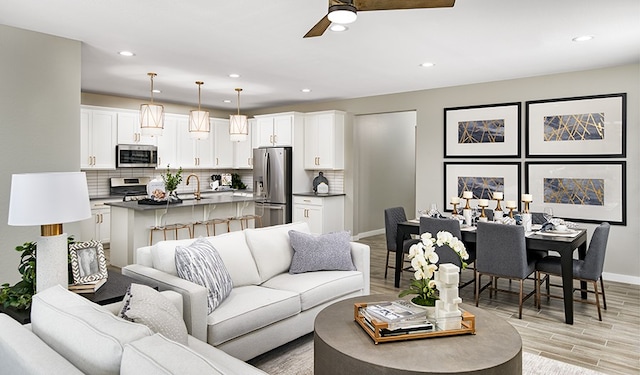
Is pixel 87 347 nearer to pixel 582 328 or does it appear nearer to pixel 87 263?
pixel 87 263

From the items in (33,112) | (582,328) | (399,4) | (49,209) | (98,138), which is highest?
(399,4)

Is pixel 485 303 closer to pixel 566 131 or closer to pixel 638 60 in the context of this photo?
pixel 566 131

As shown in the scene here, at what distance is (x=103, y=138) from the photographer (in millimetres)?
6938

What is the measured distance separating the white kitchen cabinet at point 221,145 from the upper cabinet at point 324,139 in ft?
6.37

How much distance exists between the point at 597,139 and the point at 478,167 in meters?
1.46

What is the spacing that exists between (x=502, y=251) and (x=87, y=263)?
339 centimetres

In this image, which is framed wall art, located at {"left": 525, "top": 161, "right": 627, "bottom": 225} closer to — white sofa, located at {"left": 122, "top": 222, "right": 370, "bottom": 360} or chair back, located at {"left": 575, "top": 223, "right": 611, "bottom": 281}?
chair back, located at {"left": 575, "top": 223, "right": 611, "bottom": 281}

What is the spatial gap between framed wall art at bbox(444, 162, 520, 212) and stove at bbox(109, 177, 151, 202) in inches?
200

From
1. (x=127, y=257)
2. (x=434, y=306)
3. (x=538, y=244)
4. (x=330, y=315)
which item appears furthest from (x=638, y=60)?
(x=127, y=257)

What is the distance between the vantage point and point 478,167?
5.96 meters

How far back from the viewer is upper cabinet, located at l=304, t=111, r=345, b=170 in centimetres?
747

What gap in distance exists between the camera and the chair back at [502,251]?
3.77 meters

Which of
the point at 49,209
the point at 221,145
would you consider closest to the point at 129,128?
the point at 221,145

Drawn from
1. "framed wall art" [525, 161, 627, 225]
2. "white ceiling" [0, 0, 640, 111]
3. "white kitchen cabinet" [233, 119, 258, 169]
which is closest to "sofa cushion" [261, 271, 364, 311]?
"white ceiling" [0, 0, 640, 111]
